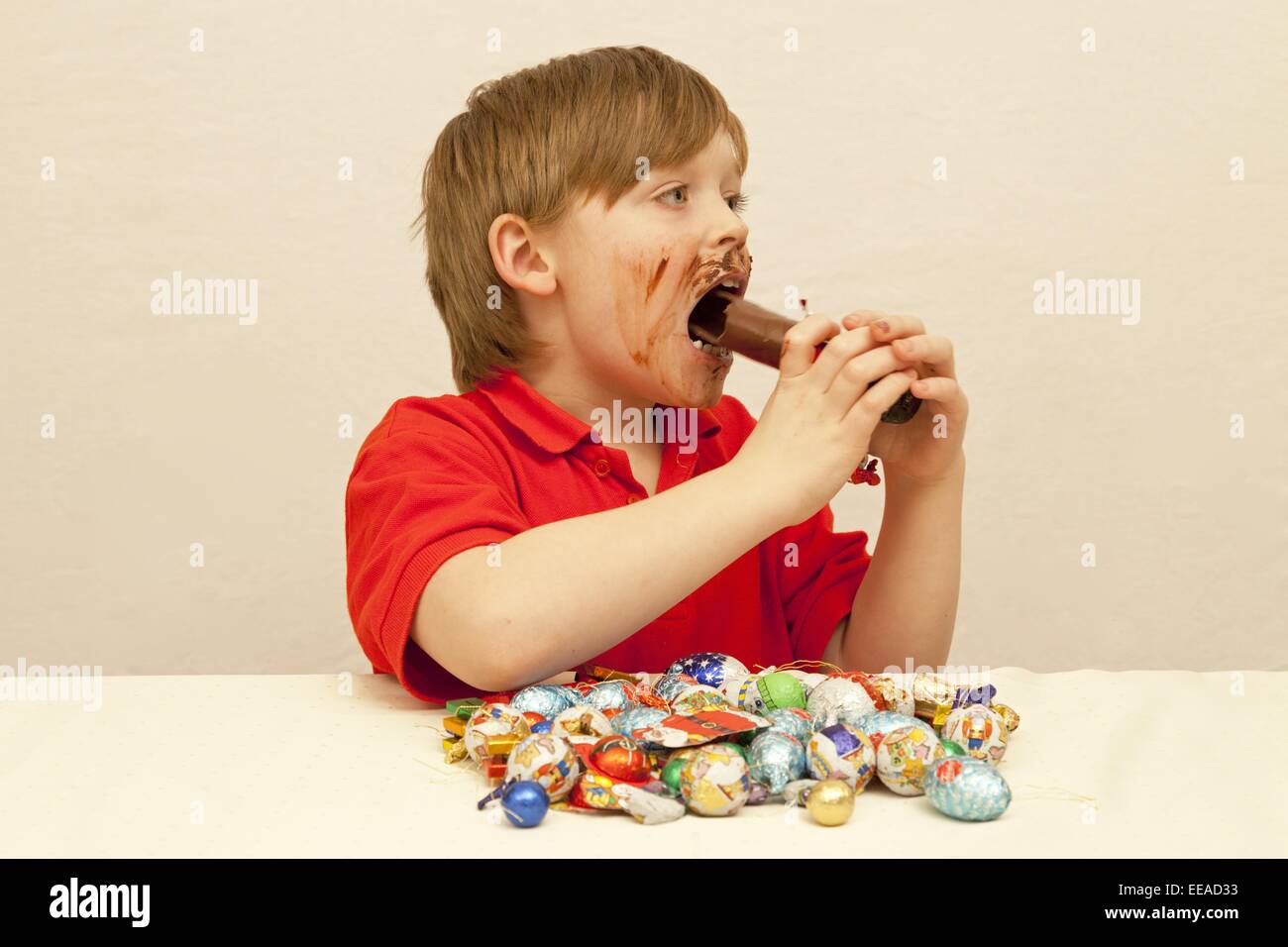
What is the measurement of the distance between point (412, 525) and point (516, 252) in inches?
14.8

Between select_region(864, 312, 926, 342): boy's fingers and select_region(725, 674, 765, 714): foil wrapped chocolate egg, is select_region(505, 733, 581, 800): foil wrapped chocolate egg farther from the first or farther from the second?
select_region(864, 312, 926, 342): boy's fingers

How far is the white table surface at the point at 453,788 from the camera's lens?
707mm

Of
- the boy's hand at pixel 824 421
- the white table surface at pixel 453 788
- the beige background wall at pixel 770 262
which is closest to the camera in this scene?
the white table surface at pixel 453 788

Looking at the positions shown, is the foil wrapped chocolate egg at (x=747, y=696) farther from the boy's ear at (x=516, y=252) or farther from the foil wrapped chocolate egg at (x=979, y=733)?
the boy's ear at (x=516, y=252)

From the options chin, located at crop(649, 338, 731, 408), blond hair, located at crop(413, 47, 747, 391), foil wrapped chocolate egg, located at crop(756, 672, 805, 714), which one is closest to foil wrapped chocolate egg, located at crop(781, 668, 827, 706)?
foil wrapped chocolate egg, located at crop(756, 672, 805, 714)

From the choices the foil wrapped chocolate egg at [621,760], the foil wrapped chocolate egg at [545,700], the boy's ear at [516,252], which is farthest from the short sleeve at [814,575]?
the foil wrapped chocolate egg at [621,760]

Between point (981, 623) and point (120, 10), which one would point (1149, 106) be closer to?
point (981, 623)

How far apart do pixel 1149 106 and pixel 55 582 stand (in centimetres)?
188

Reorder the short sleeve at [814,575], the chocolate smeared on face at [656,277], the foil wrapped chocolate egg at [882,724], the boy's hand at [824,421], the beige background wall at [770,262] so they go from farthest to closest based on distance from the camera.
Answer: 1. the beige background wall at [770,262]
2. the short sleeve at [814,575]
3. the chocolate smeared on face at [656,277]
4. the boy's hand at [824,421]
5. the foil wrapped chocolate egg at [882,724]

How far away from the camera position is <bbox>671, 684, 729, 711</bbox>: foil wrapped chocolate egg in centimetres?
91

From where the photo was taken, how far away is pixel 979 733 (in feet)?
2.76
